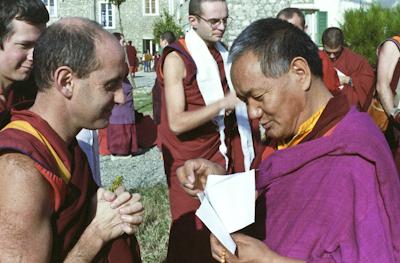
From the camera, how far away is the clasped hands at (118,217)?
1934 millimetres

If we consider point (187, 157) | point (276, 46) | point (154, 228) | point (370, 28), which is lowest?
point (154, 228)

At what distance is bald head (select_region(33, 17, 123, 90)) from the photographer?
1936 millimetres

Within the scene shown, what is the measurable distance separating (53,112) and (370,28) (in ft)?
34.8

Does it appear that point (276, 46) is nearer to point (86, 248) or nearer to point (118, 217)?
point (118, 217)

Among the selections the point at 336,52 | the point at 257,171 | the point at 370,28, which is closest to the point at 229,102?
the point at 257,171

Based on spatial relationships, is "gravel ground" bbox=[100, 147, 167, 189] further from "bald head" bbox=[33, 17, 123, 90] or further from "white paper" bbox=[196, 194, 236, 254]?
"white paper" bbox=[196, 194, 236, 254]

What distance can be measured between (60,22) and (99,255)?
2.64 ft

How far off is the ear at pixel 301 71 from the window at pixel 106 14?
1722 inches

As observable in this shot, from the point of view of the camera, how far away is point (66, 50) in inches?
76.1

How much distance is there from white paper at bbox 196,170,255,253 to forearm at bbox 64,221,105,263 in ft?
1.19

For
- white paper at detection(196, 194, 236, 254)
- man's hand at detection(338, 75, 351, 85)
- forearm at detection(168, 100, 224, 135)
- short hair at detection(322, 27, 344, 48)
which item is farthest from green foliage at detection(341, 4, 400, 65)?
white paper at detection(196, 194, 236, 254)

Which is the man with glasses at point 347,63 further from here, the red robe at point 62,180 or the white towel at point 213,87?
the red robe at point 62,180

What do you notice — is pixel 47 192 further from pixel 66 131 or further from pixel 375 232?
pixel 375 232

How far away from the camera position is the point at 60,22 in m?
2.01
